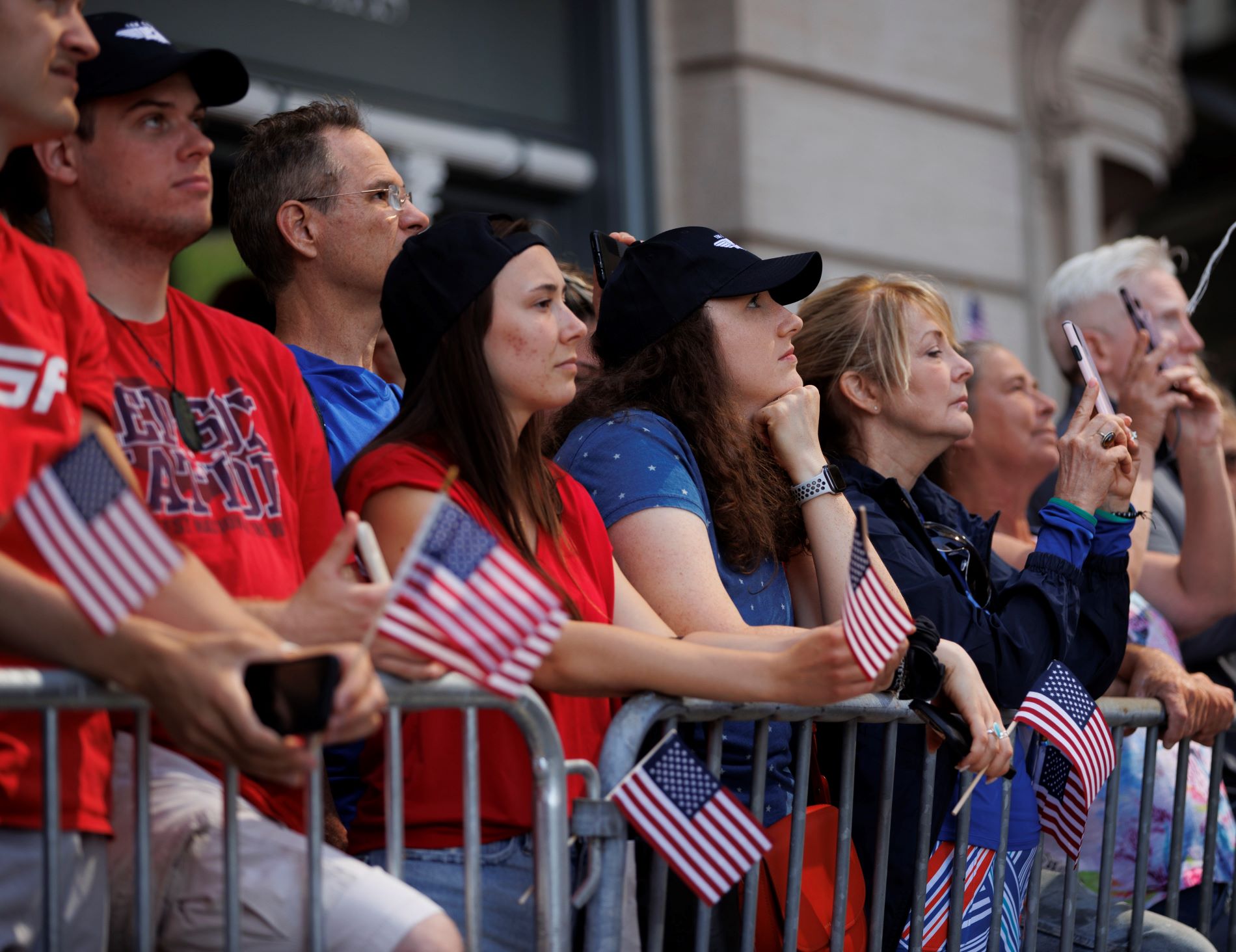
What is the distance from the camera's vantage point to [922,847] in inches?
140

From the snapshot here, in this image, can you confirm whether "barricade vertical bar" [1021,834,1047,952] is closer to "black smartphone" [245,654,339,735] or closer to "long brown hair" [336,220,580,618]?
"long brown hair" [336,220,580,618]

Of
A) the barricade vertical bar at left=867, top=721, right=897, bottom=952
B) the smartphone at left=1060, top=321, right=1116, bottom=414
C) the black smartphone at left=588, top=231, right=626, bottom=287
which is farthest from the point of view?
the smartphone at left=1060, top=321, right=1116, bottom=414

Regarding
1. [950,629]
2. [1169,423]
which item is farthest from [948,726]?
[1169,423]

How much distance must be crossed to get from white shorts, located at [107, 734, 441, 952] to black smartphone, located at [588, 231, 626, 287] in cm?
211

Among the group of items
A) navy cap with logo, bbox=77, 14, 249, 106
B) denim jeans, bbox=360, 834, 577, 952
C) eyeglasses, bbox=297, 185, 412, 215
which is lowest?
denim jeans, bbox=360, 834, 577, 952

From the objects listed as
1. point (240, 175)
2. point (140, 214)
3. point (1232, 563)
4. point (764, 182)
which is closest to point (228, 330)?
point (140, 214)

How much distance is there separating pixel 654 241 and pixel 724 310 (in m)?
0.25

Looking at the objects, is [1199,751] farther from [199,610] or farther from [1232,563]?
[199,610]

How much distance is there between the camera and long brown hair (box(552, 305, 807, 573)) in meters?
3.74

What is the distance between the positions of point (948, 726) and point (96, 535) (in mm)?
1994

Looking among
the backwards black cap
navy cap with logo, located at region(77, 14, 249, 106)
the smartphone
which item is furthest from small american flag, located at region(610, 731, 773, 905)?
the smartphone

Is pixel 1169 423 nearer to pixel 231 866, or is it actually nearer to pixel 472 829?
pixel 472 829

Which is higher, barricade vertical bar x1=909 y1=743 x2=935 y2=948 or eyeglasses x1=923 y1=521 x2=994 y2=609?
eyeglasses x1=923 y1=521 x2=994 y2=609

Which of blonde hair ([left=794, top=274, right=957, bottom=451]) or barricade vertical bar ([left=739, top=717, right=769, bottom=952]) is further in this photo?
blonde hair ([left=794, top=274, right=957, bottom=451])
